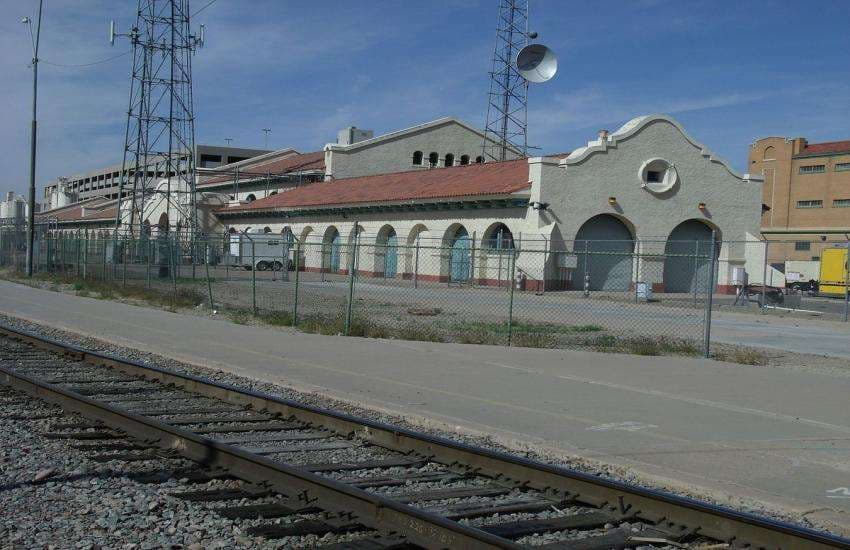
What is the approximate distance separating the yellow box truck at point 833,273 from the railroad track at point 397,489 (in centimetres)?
4053

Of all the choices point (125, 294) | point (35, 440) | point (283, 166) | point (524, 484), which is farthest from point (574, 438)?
point (283, 166)

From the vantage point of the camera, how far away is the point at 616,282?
4212 cm

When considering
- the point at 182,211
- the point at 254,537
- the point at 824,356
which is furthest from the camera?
the point at 182,211

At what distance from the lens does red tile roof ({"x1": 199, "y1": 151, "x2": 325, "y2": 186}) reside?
6662 cm

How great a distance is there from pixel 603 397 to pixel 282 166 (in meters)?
61.1

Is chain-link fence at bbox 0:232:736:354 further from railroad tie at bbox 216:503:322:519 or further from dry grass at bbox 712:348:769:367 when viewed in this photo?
railroad tie at bbox 216:503:322:519

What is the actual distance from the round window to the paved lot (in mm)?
28088

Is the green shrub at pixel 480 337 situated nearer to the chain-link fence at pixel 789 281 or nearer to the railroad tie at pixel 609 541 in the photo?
the railroad tie at pixel 609 541

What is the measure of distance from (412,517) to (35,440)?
448 cm

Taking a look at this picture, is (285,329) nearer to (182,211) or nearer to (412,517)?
(412,517)

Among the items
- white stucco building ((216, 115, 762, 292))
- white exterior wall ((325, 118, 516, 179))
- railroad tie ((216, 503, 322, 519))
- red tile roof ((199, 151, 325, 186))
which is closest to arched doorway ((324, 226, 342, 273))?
white stucco building ((216, 115, 762, 292))

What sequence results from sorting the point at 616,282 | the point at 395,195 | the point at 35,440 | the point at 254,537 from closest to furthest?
the point at 254,537 → the point at 35,440 → the point at 616,282 → the point at 395,195

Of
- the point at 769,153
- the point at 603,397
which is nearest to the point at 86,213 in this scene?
the point at 769,153

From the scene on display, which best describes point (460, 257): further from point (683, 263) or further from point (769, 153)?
point (769, 153)
